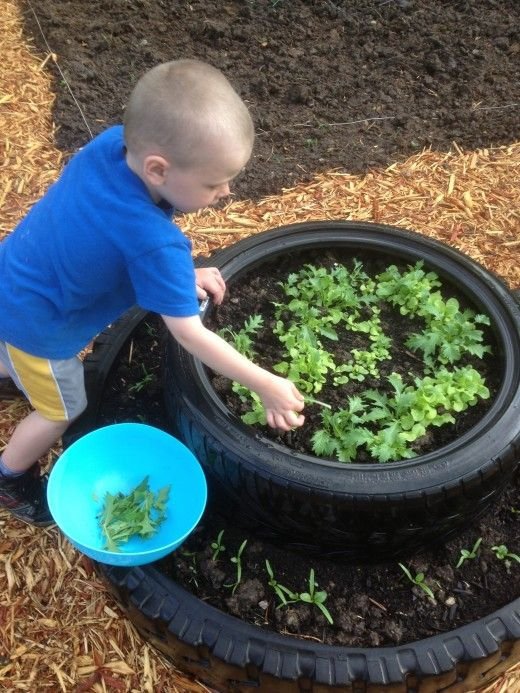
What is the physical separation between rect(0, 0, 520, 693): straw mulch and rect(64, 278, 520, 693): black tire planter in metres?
0.20

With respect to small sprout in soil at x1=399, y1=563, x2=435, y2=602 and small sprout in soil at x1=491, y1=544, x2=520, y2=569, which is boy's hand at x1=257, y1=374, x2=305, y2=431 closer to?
small sprout in soil at x1=399, y1=563, x2=435, y2=602

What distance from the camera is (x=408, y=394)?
255 centimetres

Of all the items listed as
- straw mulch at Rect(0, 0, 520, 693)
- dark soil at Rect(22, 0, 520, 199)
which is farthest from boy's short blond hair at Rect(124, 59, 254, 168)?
dark soil at Rect(22, 0, 520, 199)

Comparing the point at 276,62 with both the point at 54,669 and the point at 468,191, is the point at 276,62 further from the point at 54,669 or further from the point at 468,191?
the point at 54,669

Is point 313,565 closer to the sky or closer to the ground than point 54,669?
closer to the sky

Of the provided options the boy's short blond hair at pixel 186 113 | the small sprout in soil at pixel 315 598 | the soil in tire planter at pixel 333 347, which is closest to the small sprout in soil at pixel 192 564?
the small sprout in soil at pixel 315 598

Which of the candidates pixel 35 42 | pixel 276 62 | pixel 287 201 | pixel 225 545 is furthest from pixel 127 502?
pixel 35 42

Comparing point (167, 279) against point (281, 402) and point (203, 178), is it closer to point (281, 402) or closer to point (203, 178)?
point (203, 178)

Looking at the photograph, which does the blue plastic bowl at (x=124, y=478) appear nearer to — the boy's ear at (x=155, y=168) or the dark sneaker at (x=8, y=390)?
the dark sneaker at (x=8, y=390)

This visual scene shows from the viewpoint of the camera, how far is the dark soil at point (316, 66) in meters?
4.44

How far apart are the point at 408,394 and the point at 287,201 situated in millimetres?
1875

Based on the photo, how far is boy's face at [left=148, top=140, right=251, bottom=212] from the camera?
6.28 ft

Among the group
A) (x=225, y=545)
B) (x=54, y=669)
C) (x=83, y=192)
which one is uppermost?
(x=83, y=192)

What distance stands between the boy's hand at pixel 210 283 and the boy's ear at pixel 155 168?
0.67 m
